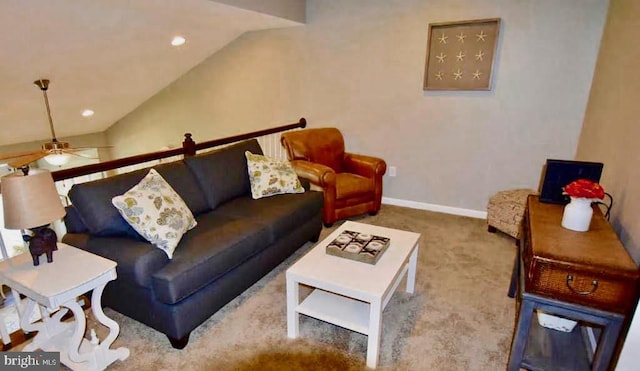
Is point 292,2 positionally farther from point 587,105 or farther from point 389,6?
point 587,105

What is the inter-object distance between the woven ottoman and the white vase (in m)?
1.45

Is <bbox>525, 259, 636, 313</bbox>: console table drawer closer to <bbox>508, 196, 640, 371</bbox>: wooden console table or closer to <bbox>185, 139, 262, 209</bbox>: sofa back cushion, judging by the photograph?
<bbox>508, 196, 640, 371</bbox>: wooden console table

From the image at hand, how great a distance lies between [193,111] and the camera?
205 inches

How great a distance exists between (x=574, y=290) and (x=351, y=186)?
226 cm

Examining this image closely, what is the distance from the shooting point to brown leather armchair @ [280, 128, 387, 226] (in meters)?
3.45

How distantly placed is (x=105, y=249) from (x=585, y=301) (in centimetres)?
231

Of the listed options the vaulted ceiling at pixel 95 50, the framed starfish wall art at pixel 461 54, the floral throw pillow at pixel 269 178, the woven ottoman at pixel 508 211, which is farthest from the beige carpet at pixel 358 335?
the vaulted ceiling at pixel 95 50

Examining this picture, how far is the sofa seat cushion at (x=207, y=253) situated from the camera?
1.86 m

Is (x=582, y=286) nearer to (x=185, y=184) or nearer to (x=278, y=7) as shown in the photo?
(x=185, y=184)

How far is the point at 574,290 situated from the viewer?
1495 mm

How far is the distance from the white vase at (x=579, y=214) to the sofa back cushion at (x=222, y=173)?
7.18ft

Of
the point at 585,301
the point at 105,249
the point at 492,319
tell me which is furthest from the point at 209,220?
the point at 585,301

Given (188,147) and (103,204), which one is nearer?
(103,204)

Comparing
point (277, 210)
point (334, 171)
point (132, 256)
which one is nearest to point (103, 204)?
point (132, 256)
